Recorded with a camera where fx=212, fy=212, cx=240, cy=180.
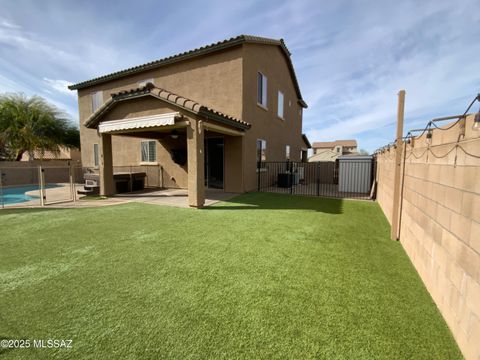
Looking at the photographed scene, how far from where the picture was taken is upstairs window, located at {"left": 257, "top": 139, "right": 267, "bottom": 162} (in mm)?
12004

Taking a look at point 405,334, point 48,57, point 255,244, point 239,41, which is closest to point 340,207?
point 255,244

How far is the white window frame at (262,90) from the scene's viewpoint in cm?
1167

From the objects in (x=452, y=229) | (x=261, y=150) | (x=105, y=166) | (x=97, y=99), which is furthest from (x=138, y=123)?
(x=97, y=99)

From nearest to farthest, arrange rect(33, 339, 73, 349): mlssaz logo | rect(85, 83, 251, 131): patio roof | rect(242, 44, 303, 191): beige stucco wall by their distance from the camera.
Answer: rect(33, 339, 73, 349): mlssaz logo → rect(85, 83, 251, 131): patio roof → rect(242, 44, 303, 191): beige stucco wall

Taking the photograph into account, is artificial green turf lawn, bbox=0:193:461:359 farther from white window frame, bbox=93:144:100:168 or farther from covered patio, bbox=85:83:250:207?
white window frame, bbox=93:144:100:168

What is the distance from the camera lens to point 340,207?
7.82m

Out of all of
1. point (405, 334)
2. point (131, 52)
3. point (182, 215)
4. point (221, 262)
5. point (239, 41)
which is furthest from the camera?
point (131, 52)

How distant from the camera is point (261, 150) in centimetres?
1235

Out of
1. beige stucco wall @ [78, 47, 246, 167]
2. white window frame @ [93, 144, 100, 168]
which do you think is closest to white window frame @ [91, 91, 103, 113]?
beige stucco wall @ [78, 47, 246, 167]

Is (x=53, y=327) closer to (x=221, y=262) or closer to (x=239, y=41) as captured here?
(x=221, y=262)

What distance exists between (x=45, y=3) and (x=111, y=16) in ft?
7.15

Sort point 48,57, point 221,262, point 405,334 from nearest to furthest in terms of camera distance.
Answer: point 405,334 → point 221,262 → point 48,57

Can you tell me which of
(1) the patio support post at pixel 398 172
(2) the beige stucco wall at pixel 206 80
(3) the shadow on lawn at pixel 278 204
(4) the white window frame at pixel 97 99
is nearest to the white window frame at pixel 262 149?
(2) the beige stucco wall at pixel 206 80

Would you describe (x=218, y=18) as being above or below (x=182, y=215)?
above
